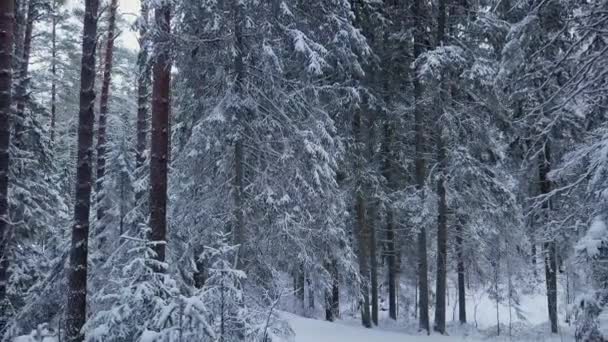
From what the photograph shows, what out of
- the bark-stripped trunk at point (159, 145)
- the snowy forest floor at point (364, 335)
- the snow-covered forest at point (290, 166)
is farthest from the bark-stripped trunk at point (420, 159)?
the bark-stripped trunk at point (159, 145)

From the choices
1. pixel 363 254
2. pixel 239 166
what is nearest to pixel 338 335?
pixel 363 254

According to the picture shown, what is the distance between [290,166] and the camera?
10617 mm

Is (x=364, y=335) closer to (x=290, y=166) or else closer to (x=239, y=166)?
(x=290, y=166)

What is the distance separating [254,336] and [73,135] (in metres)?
27.0

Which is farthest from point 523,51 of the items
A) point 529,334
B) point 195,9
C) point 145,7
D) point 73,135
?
point 73,135

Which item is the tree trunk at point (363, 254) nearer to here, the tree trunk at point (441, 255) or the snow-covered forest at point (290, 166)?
the snow-covered forest at point (290, 166)

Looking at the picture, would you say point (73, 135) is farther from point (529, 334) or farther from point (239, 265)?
point (529, 334)

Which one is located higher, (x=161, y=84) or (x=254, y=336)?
(x=161, y=84)

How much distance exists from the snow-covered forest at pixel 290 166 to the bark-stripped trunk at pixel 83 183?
0.03 metres

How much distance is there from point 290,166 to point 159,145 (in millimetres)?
3565

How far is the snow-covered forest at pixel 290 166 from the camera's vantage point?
7.23 metres

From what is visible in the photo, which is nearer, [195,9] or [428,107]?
[195,9]

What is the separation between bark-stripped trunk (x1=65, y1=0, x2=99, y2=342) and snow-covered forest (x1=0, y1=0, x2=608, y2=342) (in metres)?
0.03

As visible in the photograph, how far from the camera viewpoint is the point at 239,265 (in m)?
10.3
